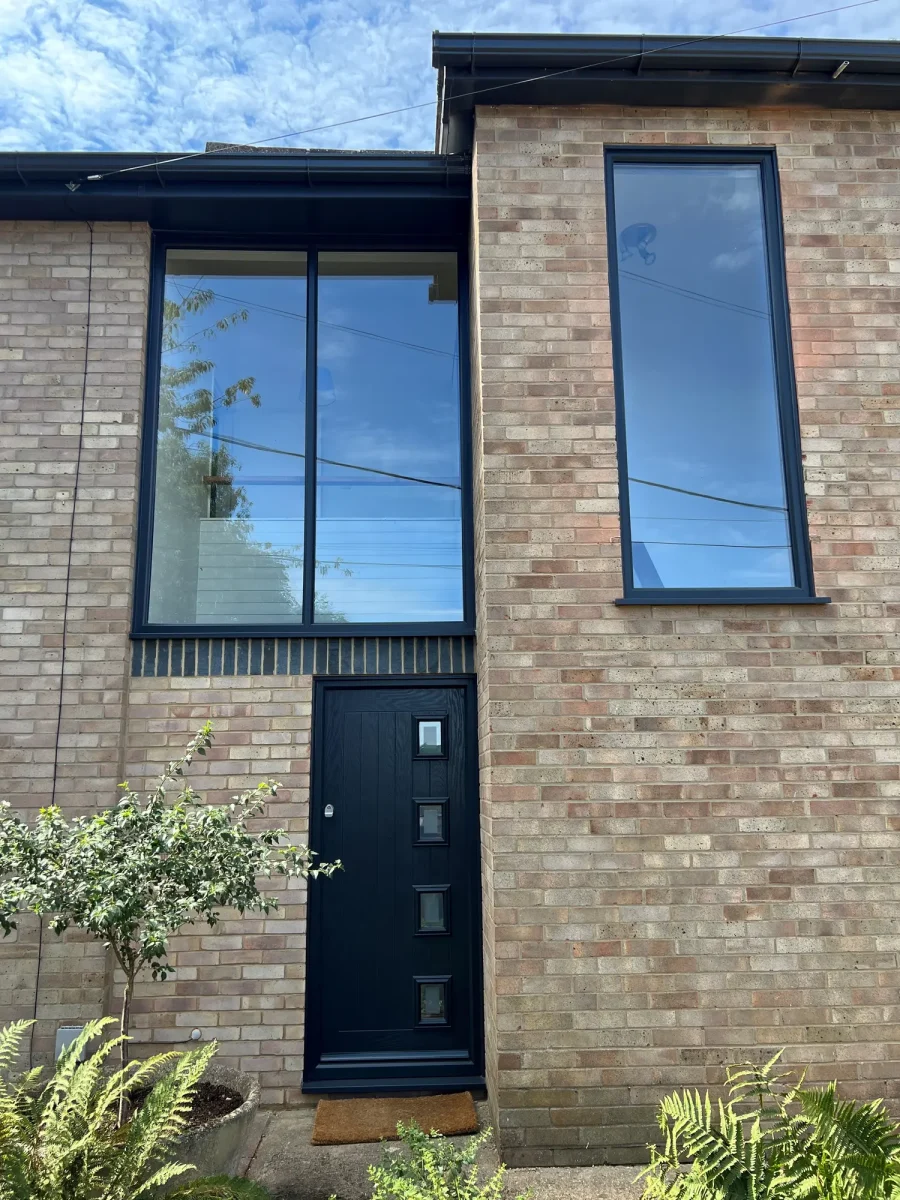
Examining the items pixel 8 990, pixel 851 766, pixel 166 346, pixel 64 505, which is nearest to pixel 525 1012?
pixel 851 766

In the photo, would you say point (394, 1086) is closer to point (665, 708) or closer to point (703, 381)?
point (665, 708)

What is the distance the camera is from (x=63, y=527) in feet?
16.7

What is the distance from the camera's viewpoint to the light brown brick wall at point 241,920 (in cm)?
465

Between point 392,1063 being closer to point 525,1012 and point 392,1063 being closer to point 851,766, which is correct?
point 525,1012

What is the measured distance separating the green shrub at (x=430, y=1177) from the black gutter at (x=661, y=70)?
15.4 ft

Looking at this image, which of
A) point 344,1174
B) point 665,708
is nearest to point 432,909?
point 344,1174

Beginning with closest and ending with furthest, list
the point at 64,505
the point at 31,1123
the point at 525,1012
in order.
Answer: the point at 31,1123
the point at 525,1012
the point at 64,505

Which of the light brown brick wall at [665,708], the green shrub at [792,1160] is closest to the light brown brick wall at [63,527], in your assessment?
the light brown brick wall at [665,708]

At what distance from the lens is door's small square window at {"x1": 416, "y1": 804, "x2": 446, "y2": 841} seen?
16.4 ft

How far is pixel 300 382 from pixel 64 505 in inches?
60.0

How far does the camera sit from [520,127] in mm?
4750

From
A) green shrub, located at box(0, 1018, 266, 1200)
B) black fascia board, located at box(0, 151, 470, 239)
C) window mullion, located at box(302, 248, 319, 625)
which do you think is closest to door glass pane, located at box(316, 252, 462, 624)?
window mullion, located at box(302, 248, 319, 625)

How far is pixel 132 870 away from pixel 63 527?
7.99ft

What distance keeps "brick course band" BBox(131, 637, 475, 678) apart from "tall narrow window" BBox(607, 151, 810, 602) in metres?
1.34
